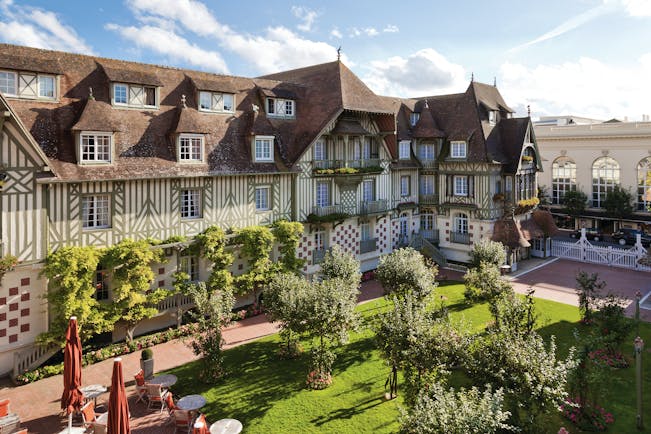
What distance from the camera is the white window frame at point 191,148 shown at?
74.4ft

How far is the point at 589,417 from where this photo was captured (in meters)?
13.9

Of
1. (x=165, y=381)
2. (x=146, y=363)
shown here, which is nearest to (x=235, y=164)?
(x=146, y=363)

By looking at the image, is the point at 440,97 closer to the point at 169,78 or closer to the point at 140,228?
the point at 169,78

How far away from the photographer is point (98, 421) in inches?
534

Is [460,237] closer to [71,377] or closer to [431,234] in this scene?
[431,234]

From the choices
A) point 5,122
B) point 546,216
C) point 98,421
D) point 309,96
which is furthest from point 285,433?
point 546,216

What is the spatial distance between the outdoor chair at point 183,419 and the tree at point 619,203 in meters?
42.2

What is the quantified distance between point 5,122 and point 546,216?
34.9m

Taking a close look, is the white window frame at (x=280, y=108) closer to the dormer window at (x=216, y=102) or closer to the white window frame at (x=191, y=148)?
the dormer window at (x=216, y=102)

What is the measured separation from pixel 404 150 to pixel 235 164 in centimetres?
1542

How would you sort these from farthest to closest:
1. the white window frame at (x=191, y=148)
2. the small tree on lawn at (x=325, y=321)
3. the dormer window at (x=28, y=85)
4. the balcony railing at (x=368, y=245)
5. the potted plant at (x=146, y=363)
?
the balcony railing at (x=368, y=245), the white window frame at (x=191, y=148), the dormer window at (x=28, y=85), the potted plant at (x=146, y=363), the small tree on lawn at (x=325, y=321)

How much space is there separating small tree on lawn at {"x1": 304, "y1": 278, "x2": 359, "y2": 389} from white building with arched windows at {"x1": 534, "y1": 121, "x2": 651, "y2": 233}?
1382 inches

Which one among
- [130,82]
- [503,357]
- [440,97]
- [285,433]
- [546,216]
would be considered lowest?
[285,433]

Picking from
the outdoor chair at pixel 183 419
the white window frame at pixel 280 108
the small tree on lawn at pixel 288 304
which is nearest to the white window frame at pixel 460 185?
the white window frame at pixel 280 108
